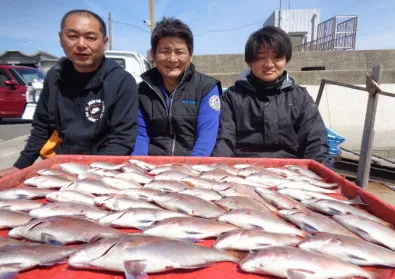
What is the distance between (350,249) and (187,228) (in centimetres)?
70

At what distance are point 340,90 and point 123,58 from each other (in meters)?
6.01

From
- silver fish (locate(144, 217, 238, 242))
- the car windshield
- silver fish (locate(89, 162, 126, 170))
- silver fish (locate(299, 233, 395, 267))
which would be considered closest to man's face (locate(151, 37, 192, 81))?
silver fish (locate(89, 162, 126, 170))

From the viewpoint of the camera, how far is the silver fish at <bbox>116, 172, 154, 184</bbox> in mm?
2094

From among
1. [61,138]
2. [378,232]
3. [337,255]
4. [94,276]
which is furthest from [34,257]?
[61,138]

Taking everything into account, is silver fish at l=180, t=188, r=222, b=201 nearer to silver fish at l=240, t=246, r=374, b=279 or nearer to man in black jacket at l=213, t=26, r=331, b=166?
silver fish at l=240, t=246, r=374, b=279

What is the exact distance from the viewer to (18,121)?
43.0 ft

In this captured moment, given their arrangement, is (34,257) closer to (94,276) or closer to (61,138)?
(94,276)

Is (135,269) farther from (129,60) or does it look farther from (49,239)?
(129,60)

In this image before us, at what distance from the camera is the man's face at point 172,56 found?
121 inches

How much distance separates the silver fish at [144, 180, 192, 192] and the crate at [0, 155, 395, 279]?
0.51 metres

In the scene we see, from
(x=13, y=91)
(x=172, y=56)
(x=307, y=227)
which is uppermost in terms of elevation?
(x=172, y=56)

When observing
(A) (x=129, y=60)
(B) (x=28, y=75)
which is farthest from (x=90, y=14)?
(B) (x=28, y=75)

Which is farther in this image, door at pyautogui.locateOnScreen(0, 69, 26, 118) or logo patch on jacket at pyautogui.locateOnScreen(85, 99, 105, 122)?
door at pyautogui.locateOnScreen(0, 69, 26, 118)

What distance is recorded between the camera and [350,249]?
48.6 inches
